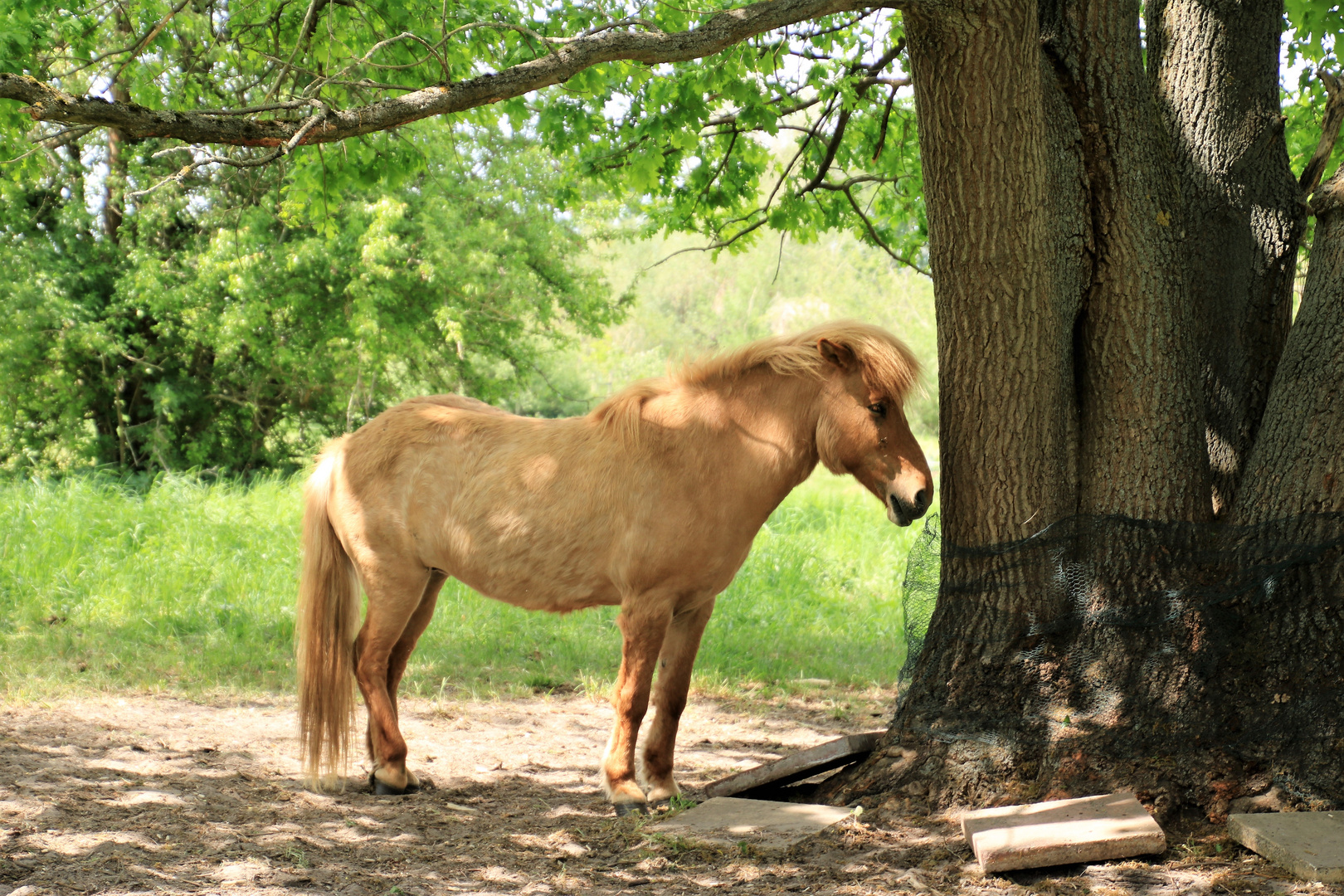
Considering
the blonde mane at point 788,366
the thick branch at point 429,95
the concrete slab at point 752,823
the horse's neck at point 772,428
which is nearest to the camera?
the thick branch at point 429,95

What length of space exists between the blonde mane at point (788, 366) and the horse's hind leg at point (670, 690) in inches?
34.4

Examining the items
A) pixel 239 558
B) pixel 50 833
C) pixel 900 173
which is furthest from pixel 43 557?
pixel 900 173

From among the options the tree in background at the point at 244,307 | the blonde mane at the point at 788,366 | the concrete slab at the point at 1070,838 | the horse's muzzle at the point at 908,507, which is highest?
the tree in background at the point at 244,307

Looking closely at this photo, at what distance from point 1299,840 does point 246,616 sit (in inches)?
272

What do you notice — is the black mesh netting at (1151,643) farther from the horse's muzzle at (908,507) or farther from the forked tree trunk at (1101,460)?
the horse's muzzle at (908,507)

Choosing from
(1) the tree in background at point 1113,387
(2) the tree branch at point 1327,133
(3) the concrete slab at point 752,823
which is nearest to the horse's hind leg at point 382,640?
(3) the concrete slab at point 752,823

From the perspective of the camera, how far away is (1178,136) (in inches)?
159

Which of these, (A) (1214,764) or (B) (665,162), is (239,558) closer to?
(B) (665,162)

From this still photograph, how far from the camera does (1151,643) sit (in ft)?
11.5

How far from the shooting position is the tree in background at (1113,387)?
336cm

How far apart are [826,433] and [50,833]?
331cm

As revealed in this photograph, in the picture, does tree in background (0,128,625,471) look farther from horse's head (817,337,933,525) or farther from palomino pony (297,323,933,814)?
horse's head (817,337,933,525)

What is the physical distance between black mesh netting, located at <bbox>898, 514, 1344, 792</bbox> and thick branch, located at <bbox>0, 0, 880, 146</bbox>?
217 cm

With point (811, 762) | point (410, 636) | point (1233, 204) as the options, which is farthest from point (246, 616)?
point (1233, 204)
